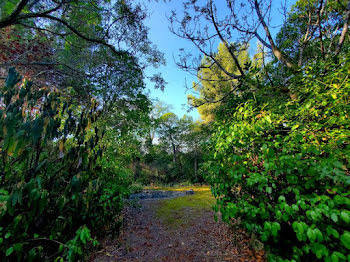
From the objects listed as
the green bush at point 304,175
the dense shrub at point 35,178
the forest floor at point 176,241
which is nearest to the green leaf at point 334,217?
the green bush at point 304,175

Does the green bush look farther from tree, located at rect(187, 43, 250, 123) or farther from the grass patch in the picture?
the grass patch

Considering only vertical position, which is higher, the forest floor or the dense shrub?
the dense shrub

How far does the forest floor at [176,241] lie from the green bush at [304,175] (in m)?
0.93

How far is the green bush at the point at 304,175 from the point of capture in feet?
2.82

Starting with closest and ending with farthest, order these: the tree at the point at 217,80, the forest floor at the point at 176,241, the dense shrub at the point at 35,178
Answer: the dense shrub at the point at 35,178 → the forest floor at the point at 176,241 → the tree at the point at 217,80

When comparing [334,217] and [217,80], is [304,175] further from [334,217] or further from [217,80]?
[217,80]

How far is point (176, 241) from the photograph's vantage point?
→ 261cm

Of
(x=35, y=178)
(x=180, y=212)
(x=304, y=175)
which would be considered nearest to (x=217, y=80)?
(x=304, y=175)

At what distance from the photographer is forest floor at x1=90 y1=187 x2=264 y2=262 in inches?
85.0

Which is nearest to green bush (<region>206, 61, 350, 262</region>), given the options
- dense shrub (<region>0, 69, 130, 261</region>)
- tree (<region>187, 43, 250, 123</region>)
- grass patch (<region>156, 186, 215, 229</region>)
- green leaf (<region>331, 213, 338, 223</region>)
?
green leaf (<region>331, 213, 338, 223</region>)

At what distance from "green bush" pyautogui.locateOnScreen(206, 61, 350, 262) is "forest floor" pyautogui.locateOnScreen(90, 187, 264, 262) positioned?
0.93 metres

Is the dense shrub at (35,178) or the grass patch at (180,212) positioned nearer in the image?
the dense shrub at (35,178)

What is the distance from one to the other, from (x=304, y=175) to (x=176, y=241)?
8.02 ft

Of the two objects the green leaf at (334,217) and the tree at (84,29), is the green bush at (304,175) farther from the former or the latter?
the tree at (84,29)
